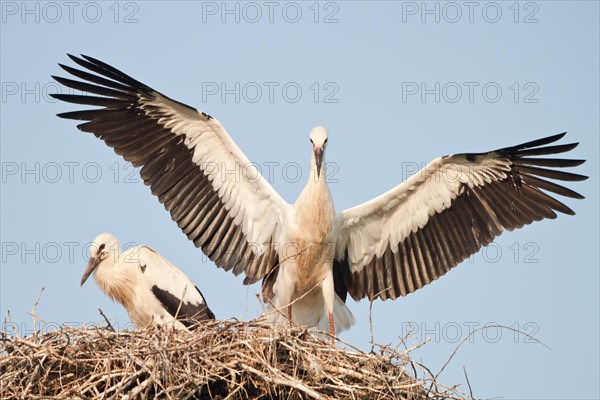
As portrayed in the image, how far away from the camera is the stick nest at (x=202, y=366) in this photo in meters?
6.80

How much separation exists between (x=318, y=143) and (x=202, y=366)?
115 inches

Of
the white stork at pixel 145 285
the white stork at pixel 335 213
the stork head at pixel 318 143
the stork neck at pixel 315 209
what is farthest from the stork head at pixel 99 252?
the stork head at pixel 318 143

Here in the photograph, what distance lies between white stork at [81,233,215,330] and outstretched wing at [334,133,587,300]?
4.69 ft

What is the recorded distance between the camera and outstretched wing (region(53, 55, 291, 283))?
31.8 ft

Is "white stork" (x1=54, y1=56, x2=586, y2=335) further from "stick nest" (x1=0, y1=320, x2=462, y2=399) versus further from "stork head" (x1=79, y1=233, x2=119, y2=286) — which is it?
"stick nest" (x1=0, y1=320, x2=462, y2=399)

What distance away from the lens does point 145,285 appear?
385 inches

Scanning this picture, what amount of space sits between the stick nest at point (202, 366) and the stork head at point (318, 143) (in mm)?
2165

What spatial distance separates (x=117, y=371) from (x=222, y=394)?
2.35 feet

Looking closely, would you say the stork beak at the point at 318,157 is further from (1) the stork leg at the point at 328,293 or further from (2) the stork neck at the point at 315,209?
(1) the stork leg at the point at 328,293

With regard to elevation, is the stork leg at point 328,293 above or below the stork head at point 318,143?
below

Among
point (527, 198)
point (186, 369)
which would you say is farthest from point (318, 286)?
point (186, 369)

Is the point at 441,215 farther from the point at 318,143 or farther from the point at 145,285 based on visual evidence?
the point at 145,285

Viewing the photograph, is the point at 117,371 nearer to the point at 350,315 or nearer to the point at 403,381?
the point at 403,381

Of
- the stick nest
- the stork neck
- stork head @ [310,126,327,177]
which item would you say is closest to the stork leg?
the stork neck
